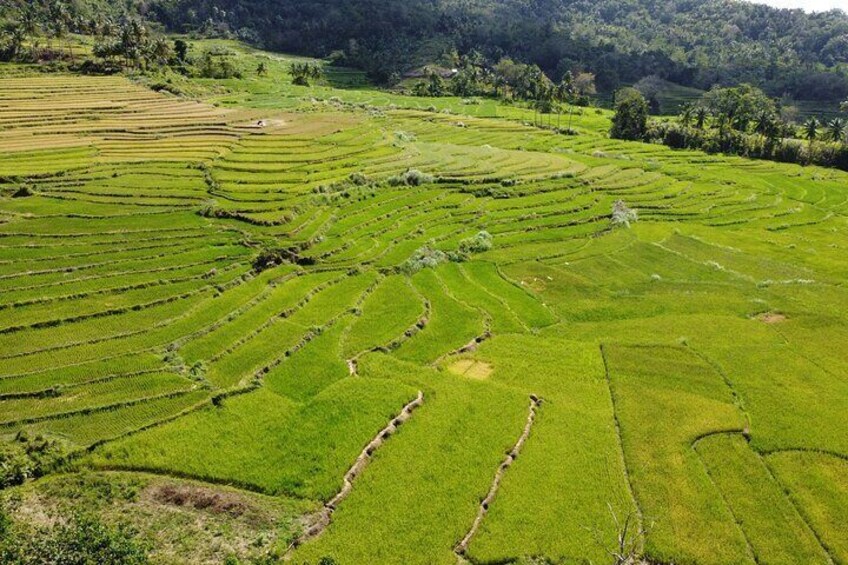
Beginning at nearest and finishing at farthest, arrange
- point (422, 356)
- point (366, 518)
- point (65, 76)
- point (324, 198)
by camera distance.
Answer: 1. point (366, 518)
2. point (422, 356)
3. point (324, 198)
4. point (65, 76)

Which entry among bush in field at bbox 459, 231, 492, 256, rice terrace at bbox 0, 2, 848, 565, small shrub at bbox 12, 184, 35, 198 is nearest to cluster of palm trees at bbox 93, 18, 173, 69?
rice terrace at bbox 0, 2, 848, 565

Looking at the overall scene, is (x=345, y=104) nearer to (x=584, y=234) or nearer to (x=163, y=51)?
(x=163, y=51)

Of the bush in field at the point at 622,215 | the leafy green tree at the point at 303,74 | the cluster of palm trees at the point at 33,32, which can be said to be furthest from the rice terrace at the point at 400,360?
the leafy green tree at the point at 303,74

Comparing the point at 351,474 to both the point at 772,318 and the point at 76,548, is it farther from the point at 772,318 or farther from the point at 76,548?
the point at 772,318

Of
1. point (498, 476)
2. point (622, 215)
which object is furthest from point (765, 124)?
point (498, 476)

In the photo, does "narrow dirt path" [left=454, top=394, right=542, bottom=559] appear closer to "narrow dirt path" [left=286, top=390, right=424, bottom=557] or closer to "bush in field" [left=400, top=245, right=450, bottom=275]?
"narrow dirt path" [left=286, top=390, right=424, bottom=557]

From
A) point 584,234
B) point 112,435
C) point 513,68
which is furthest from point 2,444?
point 513,68
